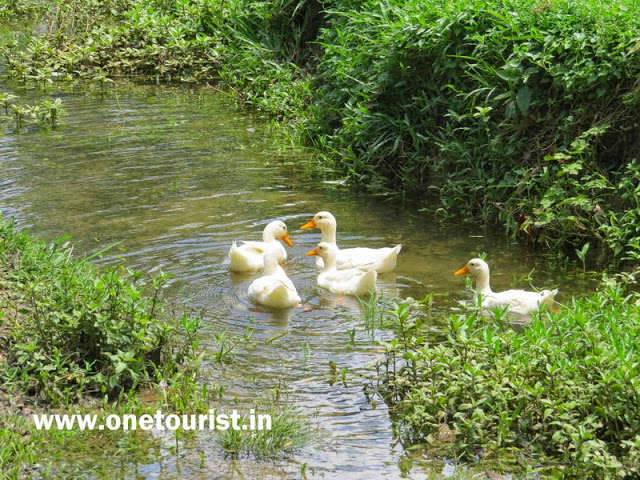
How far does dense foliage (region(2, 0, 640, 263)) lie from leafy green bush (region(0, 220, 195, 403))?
3.86 meters

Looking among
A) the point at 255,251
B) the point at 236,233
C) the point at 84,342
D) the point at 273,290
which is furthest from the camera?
the point at 236,233

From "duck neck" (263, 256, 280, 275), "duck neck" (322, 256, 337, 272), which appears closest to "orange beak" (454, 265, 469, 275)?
"duck neck" (322, 256, 337, 272)

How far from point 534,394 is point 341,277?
10.6ft

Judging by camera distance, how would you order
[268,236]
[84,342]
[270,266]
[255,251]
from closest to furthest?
1. [84,342]
2. [270,266]
3. [255,251]
4. [268,236]

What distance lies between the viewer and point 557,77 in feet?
28.1

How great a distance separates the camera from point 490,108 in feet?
29.1

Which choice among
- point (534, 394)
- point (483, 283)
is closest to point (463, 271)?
point (483, 283)

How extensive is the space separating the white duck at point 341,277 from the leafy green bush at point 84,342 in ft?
7.02

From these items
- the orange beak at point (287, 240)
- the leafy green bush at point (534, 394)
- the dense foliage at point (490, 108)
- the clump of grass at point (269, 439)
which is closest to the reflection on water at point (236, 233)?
the clump of grass at point (269, 439)

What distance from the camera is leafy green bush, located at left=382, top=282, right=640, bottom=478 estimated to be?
4.81 metres

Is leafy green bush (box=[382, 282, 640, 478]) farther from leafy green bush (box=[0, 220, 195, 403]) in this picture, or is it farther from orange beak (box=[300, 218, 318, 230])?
orange beak (box=[300, 218, 318, 230])

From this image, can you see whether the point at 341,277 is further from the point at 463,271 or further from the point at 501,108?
the point at 501,108

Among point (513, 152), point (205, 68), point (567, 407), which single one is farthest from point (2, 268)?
point (205, 68)

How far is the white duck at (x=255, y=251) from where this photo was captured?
27.3ft
